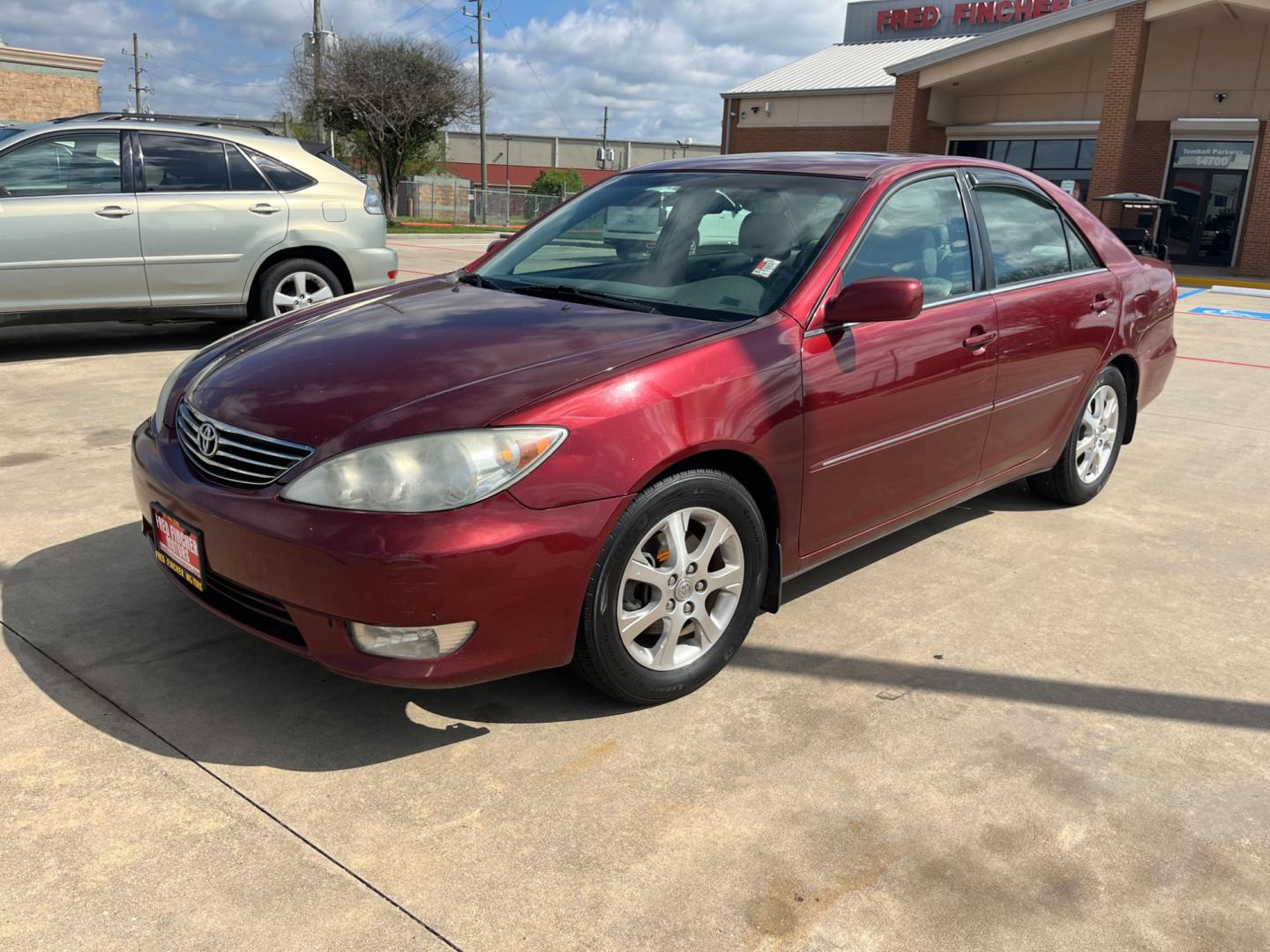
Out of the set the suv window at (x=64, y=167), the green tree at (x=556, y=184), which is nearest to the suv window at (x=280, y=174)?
the suv window at (x=64, y=167)

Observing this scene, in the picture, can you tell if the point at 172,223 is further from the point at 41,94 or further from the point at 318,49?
the point at 41,94

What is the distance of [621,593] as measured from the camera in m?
2.88

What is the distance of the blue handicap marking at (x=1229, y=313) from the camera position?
15.1 m

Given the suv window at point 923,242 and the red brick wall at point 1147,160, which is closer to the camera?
the suv window at point 923,242

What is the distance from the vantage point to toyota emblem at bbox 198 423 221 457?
2.97m

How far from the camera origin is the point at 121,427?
5938mm

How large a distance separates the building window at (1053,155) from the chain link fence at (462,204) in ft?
61.5

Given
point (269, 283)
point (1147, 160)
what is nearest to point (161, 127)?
point (269, 283)

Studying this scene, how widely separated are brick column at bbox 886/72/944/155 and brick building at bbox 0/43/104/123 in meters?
30.3

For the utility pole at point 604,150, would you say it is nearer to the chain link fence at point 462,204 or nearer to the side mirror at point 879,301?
the chain link fence at point 462,204

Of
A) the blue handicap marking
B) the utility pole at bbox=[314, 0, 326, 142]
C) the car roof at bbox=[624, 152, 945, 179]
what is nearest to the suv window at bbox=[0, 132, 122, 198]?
the car roof at bbox=[624, 152, 945, 179]

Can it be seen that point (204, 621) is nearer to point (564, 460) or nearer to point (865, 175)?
point (564, 460)

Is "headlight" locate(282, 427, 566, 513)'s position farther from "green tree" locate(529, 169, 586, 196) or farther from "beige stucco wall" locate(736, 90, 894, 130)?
"green tree" locate(529, 169, 586, 196)

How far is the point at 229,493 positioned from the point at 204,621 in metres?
0.94
